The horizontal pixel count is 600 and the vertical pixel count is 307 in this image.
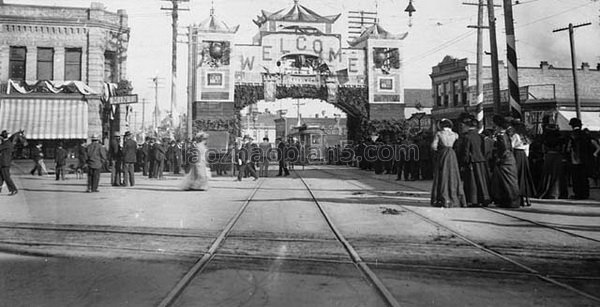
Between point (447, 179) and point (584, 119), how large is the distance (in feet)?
81.4

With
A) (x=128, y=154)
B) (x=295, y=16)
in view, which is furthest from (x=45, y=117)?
(x=295, y=16)

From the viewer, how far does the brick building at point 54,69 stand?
24.5 meters

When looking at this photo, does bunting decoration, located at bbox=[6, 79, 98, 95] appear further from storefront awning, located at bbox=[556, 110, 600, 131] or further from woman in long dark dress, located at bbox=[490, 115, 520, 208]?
storefront awning, located at bbox=[556, 110, 600, 131]

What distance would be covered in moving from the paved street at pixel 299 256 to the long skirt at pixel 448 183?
309 mm

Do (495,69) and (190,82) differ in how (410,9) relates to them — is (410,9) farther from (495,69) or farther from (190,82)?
(190,82)

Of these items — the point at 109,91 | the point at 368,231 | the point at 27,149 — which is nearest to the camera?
the point at 368,231

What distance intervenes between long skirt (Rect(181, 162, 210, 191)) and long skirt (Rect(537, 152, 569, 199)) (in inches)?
339

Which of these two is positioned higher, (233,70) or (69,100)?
(233,70)

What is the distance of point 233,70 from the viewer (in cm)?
2862

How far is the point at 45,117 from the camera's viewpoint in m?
24.8

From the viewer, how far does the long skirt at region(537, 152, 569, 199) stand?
11641 mm

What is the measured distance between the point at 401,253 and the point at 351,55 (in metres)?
25.1

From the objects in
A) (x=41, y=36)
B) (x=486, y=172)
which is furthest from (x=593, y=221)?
(x=41, y=36)

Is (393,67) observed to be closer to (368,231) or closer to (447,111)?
(447,111)
